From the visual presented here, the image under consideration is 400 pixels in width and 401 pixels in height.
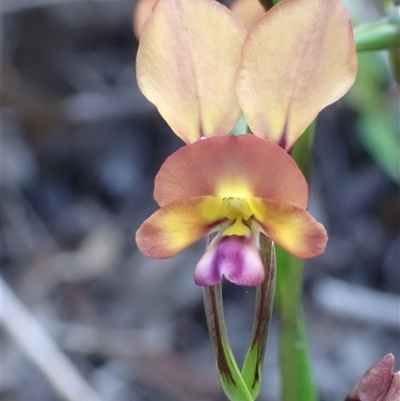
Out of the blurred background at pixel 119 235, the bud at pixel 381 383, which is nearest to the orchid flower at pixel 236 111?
the bud at pixel 381 383

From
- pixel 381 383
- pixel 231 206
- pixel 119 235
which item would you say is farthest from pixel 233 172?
pixel 119 235

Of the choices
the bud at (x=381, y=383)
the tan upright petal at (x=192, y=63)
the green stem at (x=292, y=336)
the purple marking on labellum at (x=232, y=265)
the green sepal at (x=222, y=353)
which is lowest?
the green stem at (x=292, y=336)

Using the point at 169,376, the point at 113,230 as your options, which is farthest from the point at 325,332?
the point at 113,230

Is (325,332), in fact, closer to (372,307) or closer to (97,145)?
(372,307)

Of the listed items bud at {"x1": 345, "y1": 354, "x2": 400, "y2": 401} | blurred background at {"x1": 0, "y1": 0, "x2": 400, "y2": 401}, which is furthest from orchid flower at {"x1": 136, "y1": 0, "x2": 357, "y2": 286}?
blurred background at {"x1": 0, "y1": 0, "x2": 400, "y2": 401}

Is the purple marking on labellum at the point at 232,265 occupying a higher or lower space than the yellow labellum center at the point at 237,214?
lower

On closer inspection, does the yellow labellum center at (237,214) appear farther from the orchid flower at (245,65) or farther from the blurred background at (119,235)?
the blurred background at (119,235)

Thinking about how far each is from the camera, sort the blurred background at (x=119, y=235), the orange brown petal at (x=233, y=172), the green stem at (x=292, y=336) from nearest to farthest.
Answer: the orange brown petal at (x=233, y=172) < the green stem at (x=292, y=336) < the blurred background at (x=119, y=235)

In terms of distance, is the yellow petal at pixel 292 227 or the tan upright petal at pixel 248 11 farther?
the tan upright petal at pixel 248 11
